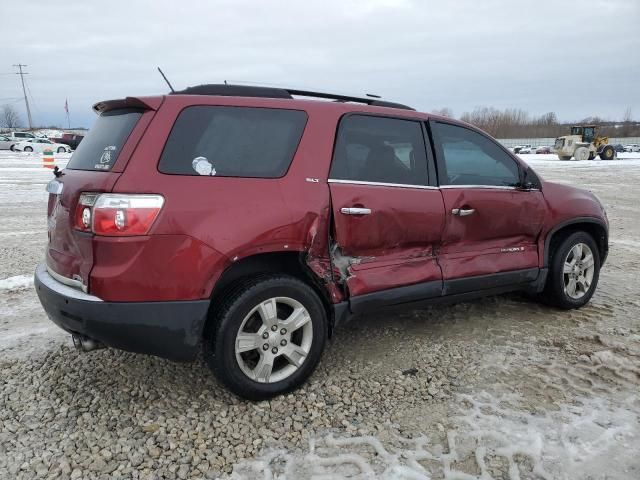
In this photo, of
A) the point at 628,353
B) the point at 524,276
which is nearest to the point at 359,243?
the point at 524,276

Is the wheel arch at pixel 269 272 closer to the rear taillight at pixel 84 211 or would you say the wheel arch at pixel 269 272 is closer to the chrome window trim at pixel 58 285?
the chrome window trim at pixel 58 285

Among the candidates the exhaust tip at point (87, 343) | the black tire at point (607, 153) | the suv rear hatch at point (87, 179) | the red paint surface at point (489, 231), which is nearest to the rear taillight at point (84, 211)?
the suv rear hatch at point (87, 179)

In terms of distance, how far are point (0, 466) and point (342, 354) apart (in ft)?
7.12

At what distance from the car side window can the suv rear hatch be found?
207 centimetres

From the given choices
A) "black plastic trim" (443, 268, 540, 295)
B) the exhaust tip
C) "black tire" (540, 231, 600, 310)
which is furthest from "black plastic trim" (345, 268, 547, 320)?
the exhaust tip

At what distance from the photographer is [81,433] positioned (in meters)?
2.78

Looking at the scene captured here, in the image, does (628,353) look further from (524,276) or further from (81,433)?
(81,433)

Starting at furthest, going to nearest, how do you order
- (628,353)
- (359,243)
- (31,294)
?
(31,294)
(628,353)
(359,243)

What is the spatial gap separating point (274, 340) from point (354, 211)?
0.94 meters

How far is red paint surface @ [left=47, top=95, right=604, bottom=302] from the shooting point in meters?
2.68

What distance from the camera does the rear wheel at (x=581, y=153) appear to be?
126ft

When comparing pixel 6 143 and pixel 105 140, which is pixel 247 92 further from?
pixel 6 143

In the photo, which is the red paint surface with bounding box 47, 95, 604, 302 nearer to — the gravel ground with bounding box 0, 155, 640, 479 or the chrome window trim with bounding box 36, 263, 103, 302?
the chrome window trim with bounding box 36, 263, 103, 302

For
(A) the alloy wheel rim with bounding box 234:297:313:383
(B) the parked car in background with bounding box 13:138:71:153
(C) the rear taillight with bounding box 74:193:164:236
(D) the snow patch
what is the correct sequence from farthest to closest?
1. (B) the parked car in background with bounding box 13:138:71:153
2. (D) the snow patch
3. (A) the alloy wheel rim with bounding box 234:297:313:383
4. (C) the rear taillight with bounding box 74:193:164:236
